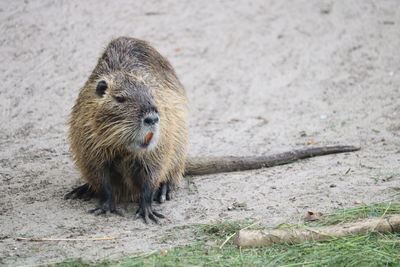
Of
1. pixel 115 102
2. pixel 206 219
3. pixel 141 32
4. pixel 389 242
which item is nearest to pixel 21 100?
pixel 141 32

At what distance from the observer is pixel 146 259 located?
324 centimetres

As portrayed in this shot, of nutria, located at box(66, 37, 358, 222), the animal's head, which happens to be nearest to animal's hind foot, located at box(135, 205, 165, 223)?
nutria, located at box(66, 37, 358, 222)

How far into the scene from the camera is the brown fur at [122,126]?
4.08 meters

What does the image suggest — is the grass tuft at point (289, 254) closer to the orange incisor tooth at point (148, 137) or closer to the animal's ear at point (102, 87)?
the orange incisor tooth at point (148, 137)

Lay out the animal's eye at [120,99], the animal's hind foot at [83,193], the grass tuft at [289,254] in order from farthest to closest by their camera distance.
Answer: the animal's hind foot at [83,193]
the animal's eye at [120,99]
the grass tuft at [289,254]

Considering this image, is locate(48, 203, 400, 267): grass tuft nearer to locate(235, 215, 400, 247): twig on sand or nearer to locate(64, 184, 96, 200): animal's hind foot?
locate(235, 215, 400, 247): twig on sand

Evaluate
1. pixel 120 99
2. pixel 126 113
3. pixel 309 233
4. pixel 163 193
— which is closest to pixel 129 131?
pixel 126 113

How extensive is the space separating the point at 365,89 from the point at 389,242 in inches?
146

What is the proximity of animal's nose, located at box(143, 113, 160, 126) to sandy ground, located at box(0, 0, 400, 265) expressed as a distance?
65cm

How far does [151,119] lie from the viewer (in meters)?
3.92

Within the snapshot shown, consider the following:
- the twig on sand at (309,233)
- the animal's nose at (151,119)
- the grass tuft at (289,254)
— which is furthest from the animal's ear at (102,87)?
the twig on sand at (309,233)

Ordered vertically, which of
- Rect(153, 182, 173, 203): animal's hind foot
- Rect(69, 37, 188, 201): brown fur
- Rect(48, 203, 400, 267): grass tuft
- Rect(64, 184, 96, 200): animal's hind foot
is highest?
Rect(69, 37, 188, 201): brown fur

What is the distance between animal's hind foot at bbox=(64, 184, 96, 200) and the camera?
452 centimetres

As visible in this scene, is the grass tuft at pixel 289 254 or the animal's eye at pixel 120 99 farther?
the animal's eye at pixel 120 99
